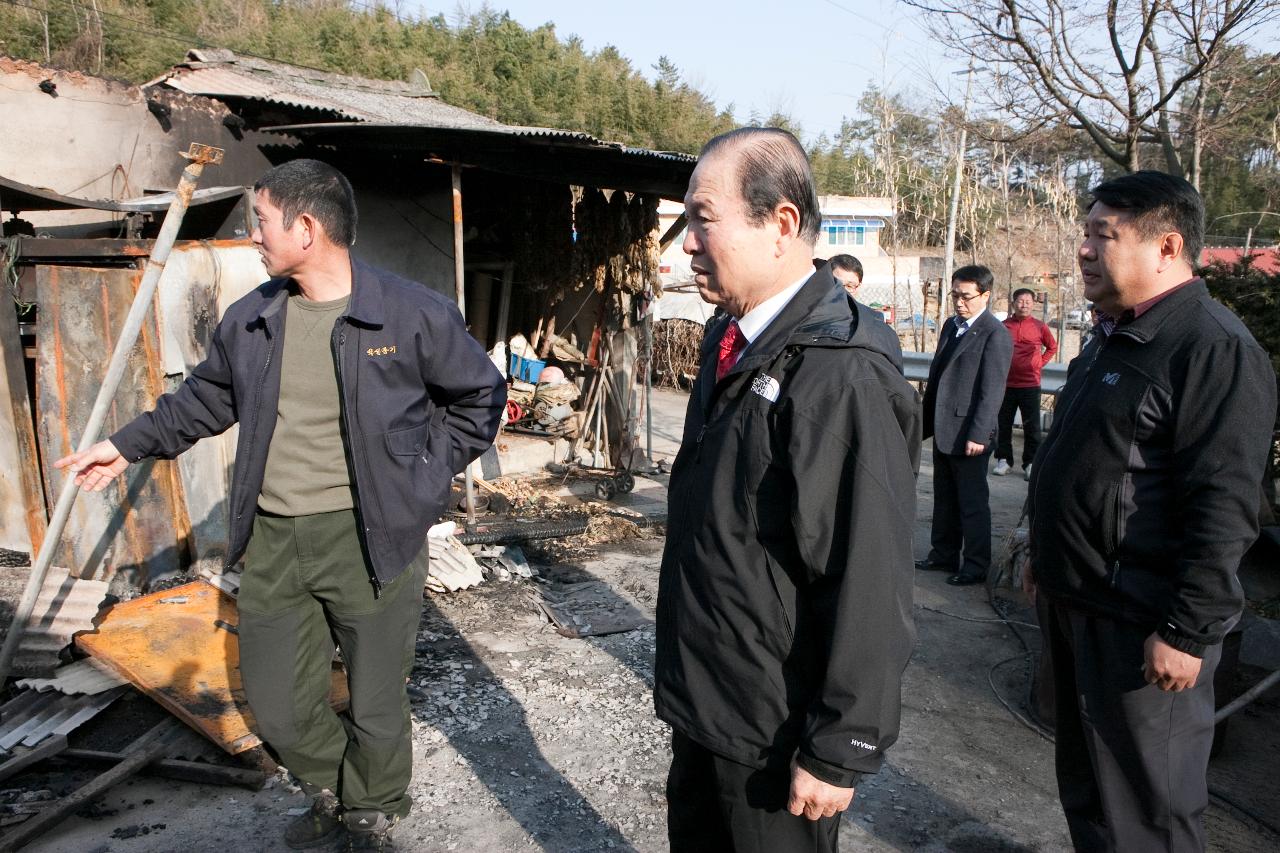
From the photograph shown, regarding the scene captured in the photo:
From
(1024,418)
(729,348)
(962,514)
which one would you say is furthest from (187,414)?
(1024,418)

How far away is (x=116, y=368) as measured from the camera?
3234 mm

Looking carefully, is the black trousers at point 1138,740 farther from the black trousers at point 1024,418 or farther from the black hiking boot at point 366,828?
the black trousers at point 1024,418

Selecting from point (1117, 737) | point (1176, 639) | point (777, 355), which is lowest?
point (1117, 737)

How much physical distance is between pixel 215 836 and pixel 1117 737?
2.75m

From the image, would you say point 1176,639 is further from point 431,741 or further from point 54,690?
point 54,690

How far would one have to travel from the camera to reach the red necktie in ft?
6.01

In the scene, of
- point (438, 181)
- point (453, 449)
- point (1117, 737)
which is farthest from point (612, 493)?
point (1117, 737)

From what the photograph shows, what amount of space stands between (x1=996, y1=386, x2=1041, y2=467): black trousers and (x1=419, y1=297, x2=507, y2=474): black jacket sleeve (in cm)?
684

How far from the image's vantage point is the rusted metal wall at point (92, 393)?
15.0ft

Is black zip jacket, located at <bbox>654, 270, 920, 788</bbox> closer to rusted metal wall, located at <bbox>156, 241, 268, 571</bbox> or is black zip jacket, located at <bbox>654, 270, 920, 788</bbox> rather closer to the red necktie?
the red necktie

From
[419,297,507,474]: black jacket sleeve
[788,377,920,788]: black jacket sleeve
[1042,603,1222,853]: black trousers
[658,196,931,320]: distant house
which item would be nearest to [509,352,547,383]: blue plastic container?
[419,297,507,474]: black jacket sleeve

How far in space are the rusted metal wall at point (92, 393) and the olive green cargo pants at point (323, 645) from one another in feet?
7.73

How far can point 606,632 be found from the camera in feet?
16.2

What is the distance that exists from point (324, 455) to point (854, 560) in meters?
1.74
